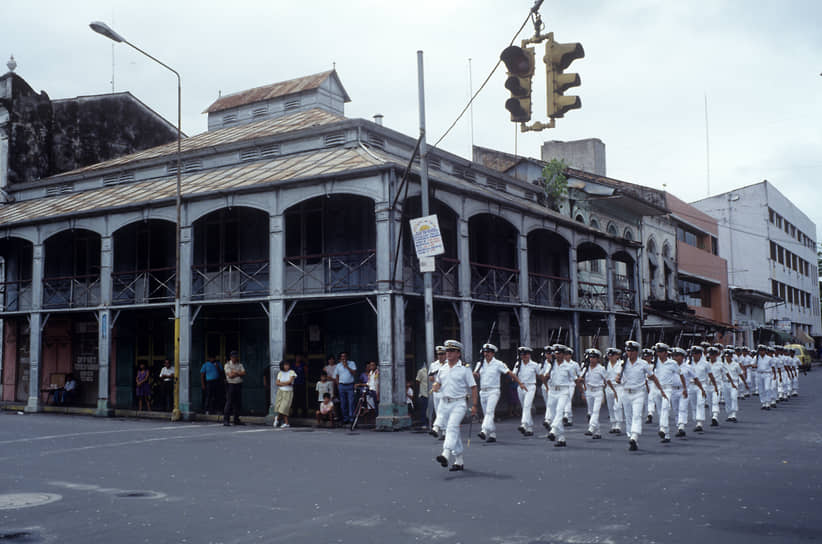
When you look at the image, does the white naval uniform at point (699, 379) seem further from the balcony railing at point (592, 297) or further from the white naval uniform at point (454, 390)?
the balcony railing at point (592, 297)

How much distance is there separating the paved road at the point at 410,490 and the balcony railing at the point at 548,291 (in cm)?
1026

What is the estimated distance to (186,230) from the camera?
21.1 meters

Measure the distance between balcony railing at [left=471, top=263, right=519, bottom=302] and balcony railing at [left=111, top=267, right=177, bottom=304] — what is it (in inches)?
355

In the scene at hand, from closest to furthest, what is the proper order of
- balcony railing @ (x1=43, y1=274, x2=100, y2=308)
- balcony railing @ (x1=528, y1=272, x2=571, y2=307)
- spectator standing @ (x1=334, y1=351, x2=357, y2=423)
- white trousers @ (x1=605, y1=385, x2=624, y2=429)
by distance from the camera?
white trousers @ (x1=605, y1=385, x2=624, y2=429) → spectator standing @ (x1=334, y1=351, x2=357, y2=423) → balcony railing @ (x1=43, y1=274, x2=100, y2=308) → balcony railing @ (x1=528, y1=272, x2=571, y2=307)

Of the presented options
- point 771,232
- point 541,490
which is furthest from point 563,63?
point 771,232

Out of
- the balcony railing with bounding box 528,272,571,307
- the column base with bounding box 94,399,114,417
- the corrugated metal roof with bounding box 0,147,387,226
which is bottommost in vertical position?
the column base with bounding box 94,399,114,417

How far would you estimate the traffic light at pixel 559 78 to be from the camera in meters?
8.70

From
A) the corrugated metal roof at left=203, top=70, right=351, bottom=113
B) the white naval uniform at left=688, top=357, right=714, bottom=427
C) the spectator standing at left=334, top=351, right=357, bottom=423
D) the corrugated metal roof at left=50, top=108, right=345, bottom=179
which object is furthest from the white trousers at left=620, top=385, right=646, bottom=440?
the corrugated metal roof at left=203, top=70, right=351, bottom=113

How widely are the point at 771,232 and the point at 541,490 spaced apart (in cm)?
5826

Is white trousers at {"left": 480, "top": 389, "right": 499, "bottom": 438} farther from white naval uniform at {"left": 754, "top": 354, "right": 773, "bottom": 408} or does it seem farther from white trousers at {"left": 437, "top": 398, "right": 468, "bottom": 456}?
white naval uniform at {"left": 754, "top": 354, "right": 773, "bottom": 408}

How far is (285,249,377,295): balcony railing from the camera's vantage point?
1978 centimetres

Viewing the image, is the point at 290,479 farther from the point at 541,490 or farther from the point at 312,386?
the point at 312,386

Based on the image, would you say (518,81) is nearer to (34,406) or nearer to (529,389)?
(529,389)

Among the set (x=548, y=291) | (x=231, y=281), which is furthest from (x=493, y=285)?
(x=231, y=281)
